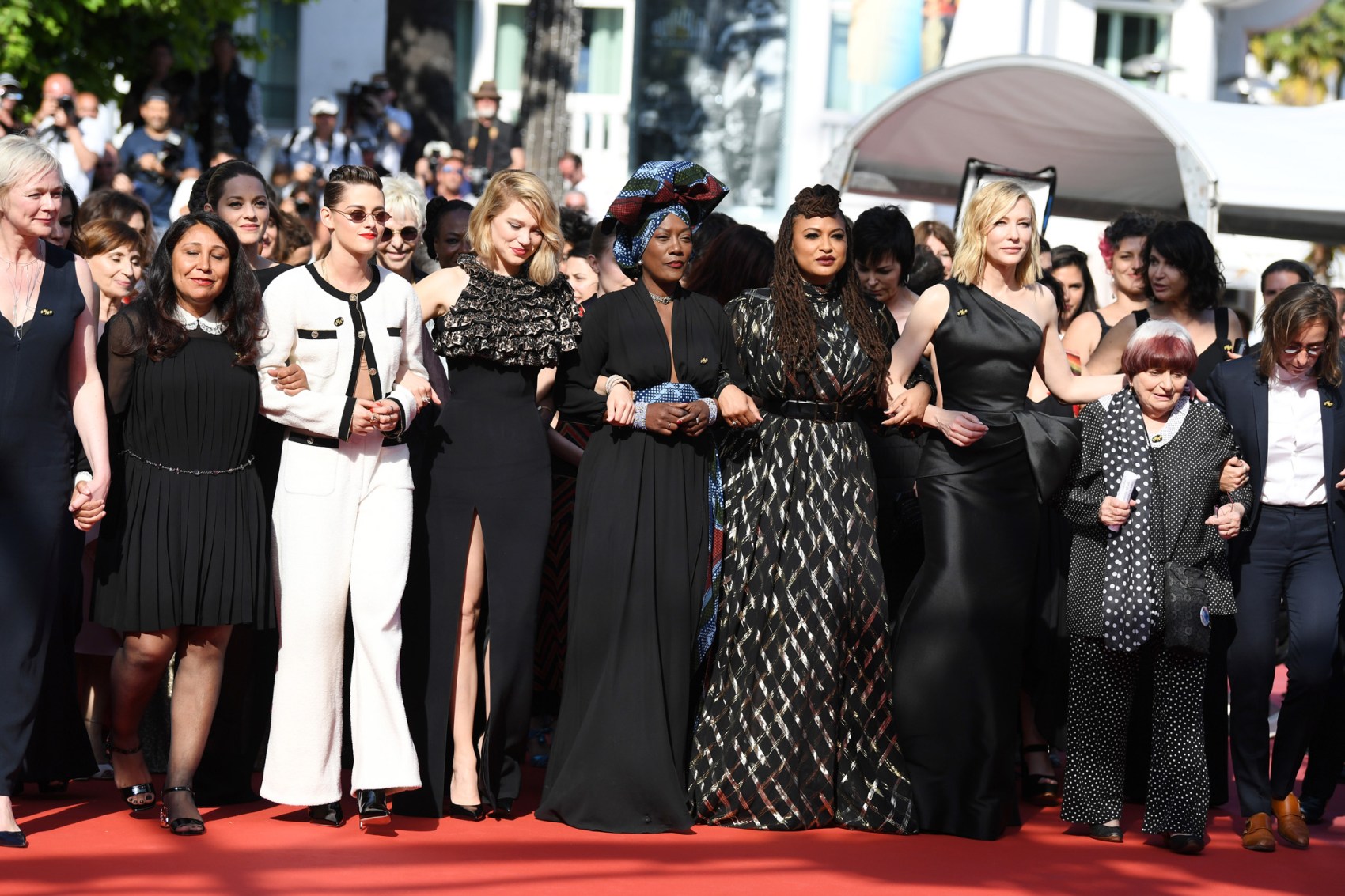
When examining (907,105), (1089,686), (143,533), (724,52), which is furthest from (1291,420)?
(724,52)

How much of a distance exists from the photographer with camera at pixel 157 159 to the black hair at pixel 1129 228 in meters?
7.11

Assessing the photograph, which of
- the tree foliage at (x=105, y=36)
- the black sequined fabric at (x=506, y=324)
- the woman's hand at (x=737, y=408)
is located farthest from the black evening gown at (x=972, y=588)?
the tree foliage at (x=105, y=36)

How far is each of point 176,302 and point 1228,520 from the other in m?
3.92

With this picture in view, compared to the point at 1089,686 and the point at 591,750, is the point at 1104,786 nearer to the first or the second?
the point at 1089,686

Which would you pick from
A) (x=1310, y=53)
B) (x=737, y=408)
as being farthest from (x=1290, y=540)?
(x=1310, y=53)

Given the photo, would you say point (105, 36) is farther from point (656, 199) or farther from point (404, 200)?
point (656, 199)

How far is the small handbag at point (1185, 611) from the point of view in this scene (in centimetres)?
628

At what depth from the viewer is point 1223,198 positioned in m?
10.8

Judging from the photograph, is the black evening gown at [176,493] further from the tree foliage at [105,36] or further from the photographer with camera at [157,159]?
the tree foliage at [105,36]

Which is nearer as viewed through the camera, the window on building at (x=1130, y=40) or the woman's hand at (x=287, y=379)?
the woman's hand at (x=287, y=379)

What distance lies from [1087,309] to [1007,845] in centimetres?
389

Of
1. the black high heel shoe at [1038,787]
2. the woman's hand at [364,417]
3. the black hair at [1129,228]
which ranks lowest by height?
the black high heel shoe at [1038,787]

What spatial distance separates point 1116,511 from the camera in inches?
252

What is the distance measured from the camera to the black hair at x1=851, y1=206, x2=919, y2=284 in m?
7.57
